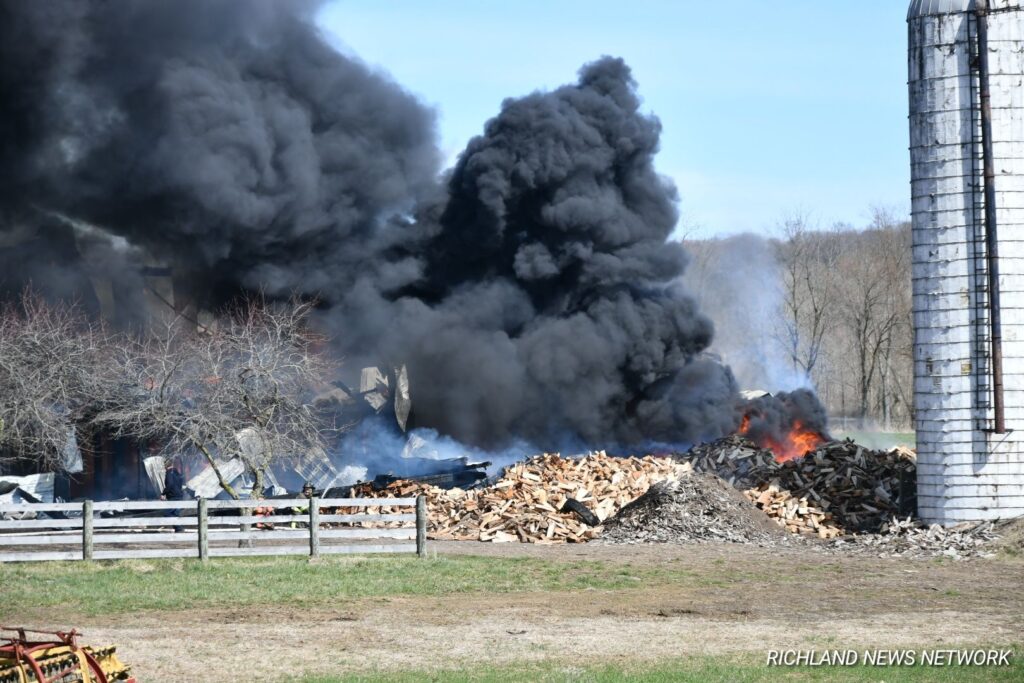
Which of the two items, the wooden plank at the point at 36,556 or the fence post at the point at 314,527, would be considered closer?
the wooden plank at the point at 36,556

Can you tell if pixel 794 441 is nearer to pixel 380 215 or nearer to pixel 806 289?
pixel 380 215

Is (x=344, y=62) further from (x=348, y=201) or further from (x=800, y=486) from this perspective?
(x=800, y=486)

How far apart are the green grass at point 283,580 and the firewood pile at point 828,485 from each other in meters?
6.59

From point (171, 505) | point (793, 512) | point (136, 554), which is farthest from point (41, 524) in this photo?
point (793, 512)

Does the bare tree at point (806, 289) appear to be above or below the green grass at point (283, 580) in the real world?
above

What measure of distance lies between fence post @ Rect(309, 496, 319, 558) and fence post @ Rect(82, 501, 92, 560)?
3.57 m

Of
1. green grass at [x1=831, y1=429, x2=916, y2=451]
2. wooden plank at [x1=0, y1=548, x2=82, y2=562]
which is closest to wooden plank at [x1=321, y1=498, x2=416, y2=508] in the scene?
wooden plank at [x1=0, y1=548, x2=82, y2=562]

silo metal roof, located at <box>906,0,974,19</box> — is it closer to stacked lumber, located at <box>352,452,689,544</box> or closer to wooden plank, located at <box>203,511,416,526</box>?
stacked lumber, located at <box>352,452,689,544</box>

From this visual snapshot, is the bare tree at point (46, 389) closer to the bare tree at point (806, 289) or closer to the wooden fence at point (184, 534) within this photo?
the wooden fence at point (184, 534)

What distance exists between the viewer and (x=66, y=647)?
8.10 metres

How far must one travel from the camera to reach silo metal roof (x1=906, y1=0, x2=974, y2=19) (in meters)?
23.9

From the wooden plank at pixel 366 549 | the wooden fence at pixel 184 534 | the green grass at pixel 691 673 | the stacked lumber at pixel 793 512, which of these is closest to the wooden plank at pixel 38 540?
the wooden fence at pixel 184 534

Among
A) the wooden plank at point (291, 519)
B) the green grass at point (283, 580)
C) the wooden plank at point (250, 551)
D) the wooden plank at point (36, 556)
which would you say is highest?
the wooden plank at point (291, 519)

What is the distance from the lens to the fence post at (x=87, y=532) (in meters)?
19.8
